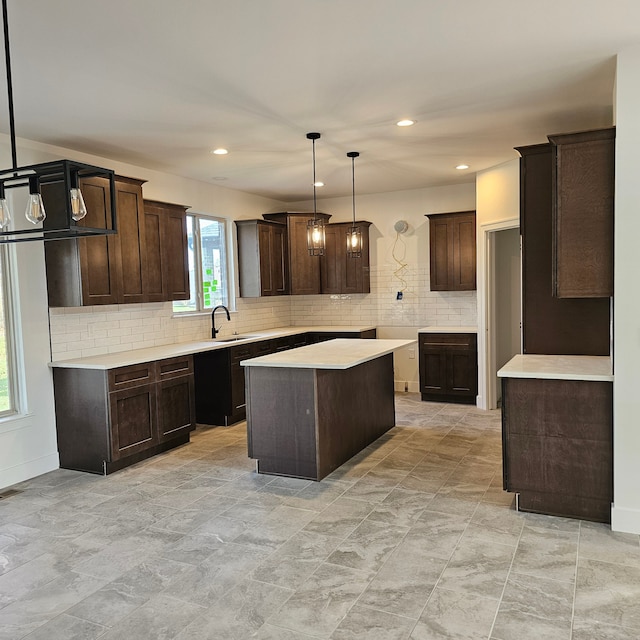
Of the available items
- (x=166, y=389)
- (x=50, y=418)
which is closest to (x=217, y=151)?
(x=166, y=389)

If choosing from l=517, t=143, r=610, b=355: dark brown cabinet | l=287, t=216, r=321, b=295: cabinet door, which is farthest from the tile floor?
l=287, t=216, r=321, b=295: cabinet door

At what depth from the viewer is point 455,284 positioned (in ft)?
22.8

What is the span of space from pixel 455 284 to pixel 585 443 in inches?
149

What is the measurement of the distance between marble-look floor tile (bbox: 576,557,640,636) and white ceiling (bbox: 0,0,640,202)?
2711 millimetres

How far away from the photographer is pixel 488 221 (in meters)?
6.12

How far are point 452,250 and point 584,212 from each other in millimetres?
3637

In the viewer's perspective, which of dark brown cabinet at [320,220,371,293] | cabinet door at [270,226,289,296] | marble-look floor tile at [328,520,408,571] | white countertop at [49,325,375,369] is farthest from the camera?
dark brown cabinet at [320,220,371,293]

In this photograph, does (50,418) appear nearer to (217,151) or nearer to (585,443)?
(217,151)

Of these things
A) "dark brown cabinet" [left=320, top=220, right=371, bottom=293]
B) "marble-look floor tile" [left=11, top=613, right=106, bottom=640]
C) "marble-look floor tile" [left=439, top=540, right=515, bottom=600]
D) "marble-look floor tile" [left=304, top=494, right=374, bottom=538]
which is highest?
"dark brown cabinet" [left=320, top=220, right=371, bottom=293]

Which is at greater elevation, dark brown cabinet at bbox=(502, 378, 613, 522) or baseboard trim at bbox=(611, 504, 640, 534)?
dark brown cabinet at bbox=(502, 378, 613, 522)

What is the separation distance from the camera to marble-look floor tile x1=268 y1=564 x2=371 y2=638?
7.89 feet

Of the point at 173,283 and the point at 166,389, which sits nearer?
the point at 166,389

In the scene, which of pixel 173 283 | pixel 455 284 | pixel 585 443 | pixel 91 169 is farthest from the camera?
pixel 455 284

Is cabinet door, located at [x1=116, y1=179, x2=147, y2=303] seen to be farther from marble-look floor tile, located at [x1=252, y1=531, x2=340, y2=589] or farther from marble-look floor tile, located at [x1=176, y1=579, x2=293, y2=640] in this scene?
marble-look floor tile, located at [x1=176, y1=579, x2=293, y2=640]
